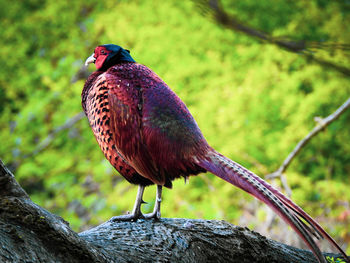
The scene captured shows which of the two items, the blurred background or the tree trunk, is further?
the blurred background

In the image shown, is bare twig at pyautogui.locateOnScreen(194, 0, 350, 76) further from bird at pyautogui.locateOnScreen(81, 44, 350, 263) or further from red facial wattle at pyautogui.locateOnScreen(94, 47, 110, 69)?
red facial wattle at pyautogui.locateOnScreen(94, 47, 110, 69)

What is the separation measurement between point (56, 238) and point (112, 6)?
31.1 feet

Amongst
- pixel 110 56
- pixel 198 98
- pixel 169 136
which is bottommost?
pixel 169 136

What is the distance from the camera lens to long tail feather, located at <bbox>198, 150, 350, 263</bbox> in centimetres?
227

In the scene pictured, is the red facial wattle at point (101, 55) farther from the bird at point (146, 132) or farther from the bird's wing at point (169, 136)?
the bird's wing at point (169, 136)

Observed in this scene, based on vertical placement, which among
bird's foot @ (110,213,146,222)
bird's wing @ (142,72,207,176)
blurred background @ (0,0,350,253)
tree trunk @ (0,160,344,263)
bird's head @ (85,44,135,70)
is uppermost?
blurred background @ (0,0,350,253)

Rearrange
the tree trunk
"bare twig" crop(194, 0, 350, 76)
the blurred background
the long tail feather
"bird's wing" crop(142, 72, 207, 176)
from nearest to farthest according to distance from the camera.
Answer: "bare twig" crop(194, 0, 350, 76)
the tree trunk
the long tail feather
"bird's wing" crop(142, 72, 207, 176)
the blurred background

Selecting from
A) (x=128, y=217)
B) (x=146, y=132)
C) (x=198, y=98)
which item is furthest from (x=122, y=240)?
(x=198, y=98)

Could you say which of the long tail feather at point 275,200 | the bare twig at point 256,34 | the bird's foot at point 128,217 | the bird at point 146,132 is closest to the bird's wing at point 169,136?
the bird at point 146,132

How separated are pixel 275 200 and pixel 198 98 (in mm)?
5937

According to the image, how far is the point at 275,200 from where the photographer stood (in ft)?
7.96

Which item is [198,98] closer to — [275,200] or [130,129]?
[130,129]

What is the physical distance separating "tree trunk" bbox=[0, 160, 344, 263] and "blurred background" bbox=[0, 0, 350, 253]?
3.22 metres

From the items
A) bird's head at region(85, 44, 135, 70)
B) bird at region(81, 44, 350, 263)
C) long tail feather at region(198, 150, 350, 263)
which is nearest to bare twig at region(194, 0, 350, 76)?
long tail feather at region(198, 150, 350, 263)
